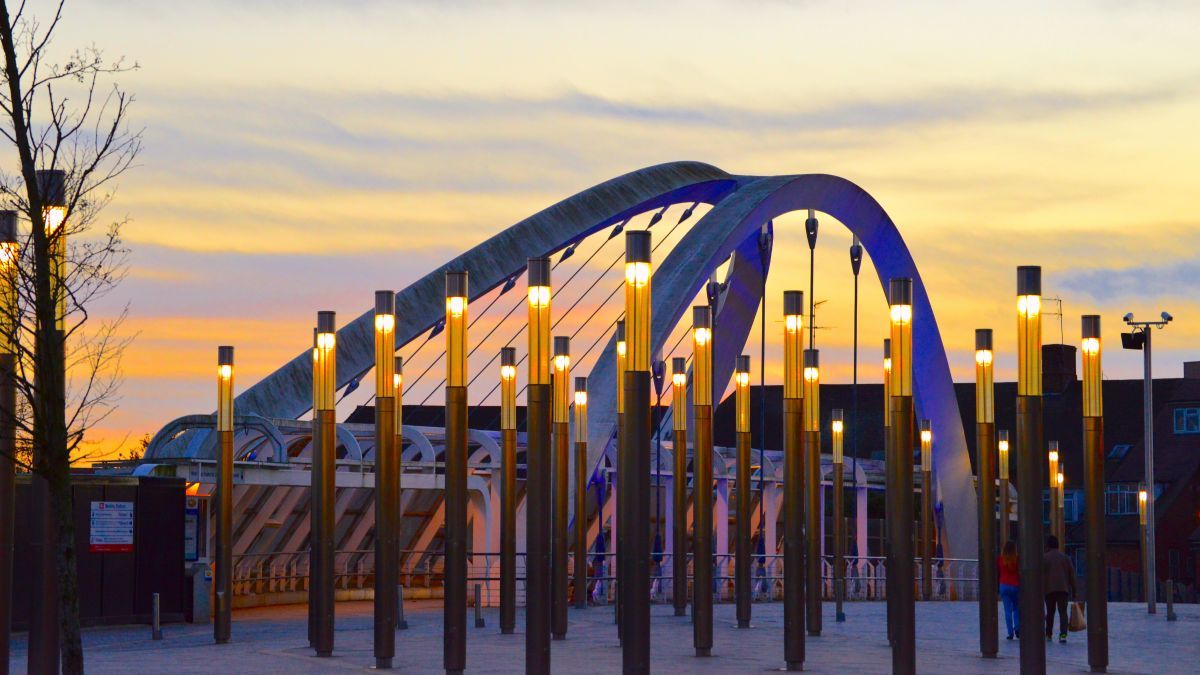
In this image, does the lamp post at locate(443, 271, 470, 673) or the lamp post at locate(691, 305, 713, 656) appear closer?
the lamp post at locate(443, 271, 470, 673)

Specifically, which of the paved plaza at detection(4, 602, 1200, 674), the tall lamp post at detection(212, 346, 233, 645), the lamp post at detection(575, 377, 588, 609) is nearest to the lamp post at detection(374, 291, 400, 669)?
the paved plaza at detection(4, 602, 1200, 674)

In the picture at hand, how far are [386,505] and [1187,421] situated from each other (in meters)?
65.0

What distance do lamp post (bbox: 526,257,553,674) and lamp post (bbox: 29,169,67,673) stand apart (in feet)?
15.3

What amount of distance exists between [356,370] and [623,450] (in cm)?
2407

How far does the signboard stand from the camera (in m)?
29.4

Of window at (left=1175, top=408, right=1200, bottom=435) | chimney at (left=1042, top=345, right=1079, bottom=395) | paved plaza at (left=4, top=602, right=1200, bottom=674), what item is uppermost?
chimney at (left=1042, top=345, right=1079, bottom=395)

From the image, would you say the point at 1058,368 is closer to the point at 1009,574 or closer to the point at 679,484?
the point at 679,484

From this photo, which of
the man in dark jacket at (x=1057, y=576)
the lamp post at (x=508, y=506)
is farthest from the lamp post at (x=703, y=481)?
the man in dark jacket at (x=1057, y=576)

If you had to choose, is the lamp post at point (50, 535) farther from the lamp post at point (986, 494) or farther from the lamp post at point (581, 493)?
the lamp post at point (581, 493)

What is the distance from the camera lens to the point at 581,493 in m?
37.4

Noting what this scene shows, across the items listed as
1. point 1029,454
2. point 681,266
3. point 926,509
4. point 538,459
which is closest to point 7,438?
point 538,459

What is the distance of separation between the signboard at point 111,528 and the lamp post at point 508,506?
652 centimetres

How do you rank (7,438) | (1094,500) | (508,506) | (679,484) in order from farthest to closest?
1. (679,484)
2. (508,506)
3. (1094,500)
4. (7,438)

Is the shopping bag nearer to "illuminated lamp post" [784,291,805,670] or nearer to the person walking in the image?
the person walking
